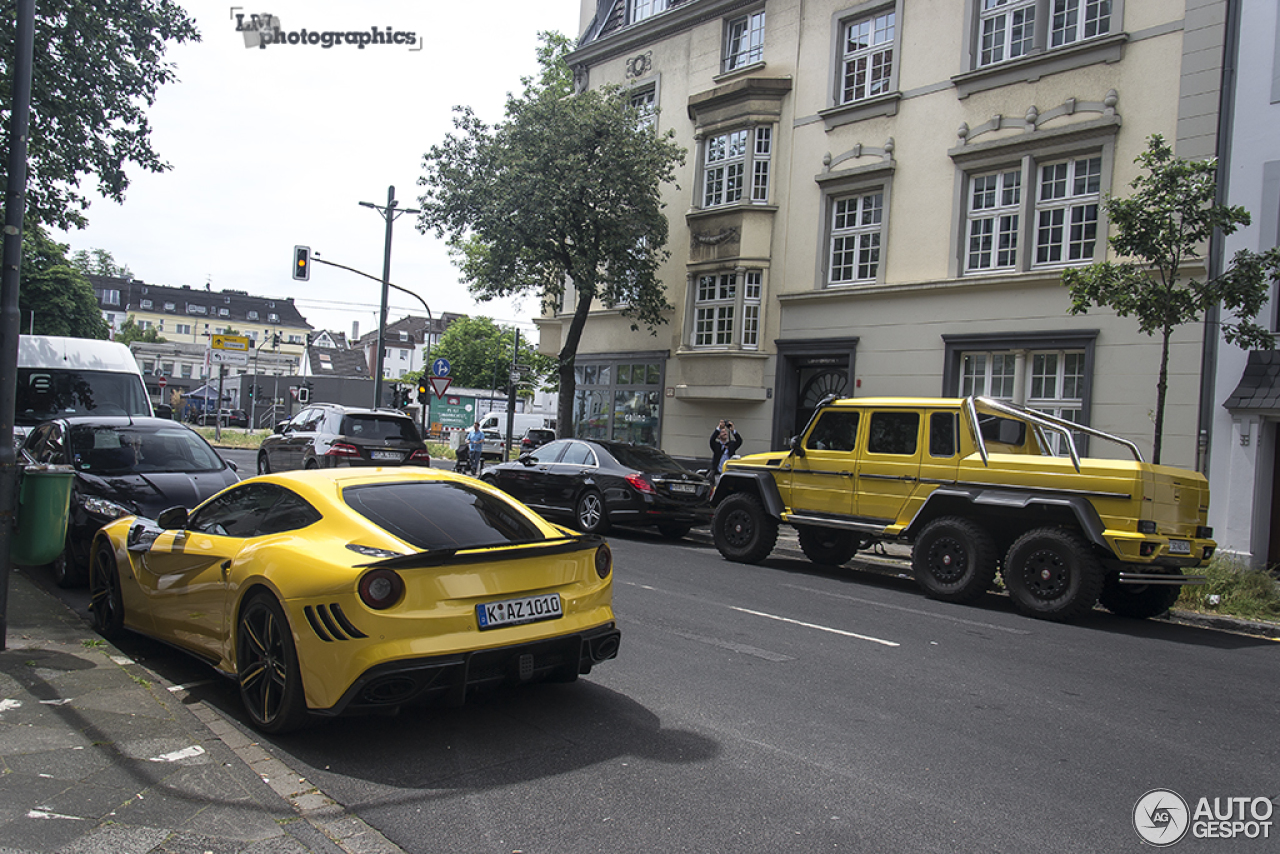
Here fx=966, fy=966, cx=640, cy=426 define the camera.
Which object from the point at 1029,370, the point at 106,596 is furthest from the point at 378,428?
the point at 1029,370

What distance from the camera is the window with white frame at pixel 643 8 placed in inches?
966

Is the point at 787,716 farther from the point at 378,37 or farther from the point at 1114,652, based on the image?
the point at 378,37

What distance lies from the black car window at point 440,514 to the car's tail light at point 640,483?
856 centimetres

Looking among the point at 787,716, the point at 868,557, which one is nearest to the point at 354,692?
the point at 787,716

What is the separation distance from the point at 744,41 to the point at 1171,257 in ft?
43.1

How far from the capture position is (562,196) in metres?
19.9

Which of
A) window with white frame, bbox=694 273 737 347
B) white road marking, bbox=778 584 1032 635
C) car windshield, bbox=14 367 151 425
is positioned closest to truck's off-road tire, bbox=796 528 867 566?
white road marking, bbox=778 584 1032 635

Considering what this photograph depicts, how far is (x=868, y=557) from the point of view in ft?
44.4

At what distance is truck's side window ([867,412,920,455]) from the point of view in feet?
34.9

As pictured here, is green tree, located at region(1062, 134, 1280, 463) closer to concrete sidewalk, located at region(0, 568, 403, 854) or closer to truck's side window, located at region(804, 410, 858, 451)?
truck's side window, located at region(804, 410, 858, 451)

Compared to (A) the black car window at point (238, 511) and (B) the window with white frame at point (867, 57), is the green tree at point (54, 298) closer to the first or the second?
(B) the window with white frame at point (867, 57)

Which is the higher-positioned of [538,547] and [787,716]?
[538,547]

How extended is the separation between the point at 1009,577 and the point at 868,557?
13.6ft

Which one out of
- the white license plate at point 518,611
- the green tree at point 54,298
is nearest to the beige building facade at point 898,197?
the white license plate at point 518,611
